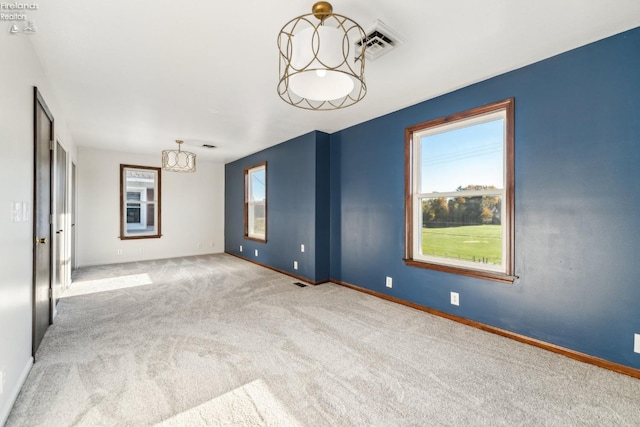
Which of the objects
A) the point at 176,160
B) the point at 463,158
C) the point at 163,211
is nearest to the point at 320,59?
the point at 463,158

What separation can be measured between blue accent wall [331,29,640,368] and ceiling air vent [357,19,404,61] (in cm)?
122

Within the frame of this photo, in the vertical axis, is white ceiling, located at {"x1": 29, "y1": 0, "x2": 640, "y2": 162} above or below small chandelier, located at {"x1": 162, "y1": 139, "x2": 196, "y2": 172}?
above

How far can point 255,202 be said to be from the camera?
6172mm

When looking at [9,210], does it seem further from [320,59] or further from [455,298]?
[455,298]

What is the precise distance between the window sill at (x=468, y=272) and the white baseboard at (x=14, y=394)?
3357 mm

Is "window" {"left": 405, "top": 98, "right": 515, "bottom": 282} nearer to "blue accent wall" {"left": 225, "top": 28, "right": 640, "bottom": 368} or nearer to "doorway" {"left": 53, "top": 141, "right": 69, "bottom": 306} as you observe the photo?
"blue accent wall" {"left": 225, "top": 28, "right": 640, "bottom": 368}

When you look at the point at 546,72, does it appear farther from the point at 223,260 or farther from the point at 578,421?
the point at 223,260

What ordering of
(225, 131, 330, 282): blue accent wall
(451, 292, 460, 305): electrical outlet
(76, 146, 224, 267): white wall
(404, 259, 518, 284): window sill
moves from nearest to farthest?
(404, 259, 518, 284): window sill → (451, 292, 460, 305): electrical outlet → (225, 131, 330, 282): blue accent wall → (76, 146, 224, 267): white wall

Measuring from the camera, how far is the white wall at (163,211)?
5.63 m

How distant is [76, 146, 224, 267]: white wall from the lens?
18.5ft

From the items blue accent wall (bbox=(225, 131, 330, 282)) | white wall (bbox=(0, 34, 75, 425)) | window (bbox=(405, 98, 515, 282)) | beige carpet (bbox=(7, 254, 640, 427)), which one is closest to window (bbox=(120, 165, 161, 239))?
blue accent wall (bbox=(225, 131, 330, 282))

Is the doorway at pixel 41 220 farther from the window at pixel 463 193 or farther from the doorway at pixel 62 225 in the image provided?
the window at pixel 463 193

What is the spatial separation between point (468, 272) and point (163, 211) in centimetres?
637

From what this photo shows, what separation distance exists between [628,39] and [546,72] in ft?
1.54
